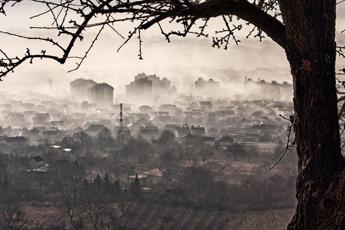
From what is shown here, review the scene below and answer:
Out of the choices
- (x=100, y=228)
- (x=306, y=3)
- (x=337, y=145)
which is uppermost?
(x=306, y=3)

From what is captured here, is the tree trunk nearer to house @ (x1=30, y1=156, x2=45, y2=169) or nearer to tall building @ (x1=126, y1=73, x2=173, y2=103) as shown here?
house @ (x1=30, y1=156, x2=45, y2=169)

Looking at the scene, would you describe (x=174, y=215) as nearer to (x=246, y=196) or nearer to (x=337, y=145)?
(x=246, y=196)

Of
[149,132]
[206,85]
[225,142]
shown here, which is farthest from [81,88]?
[225,142]

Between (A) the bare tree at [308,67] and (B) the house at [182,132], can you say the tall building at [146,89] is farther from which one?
(A) the bare tree at [308,67]

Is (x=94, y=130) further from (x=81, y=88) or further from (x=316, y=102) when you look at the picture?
(x=316, y=102)

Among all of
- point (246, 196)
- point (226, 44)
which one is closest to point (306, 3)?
point (226, 44)

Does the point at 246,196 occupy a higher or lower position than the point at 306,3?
lower
